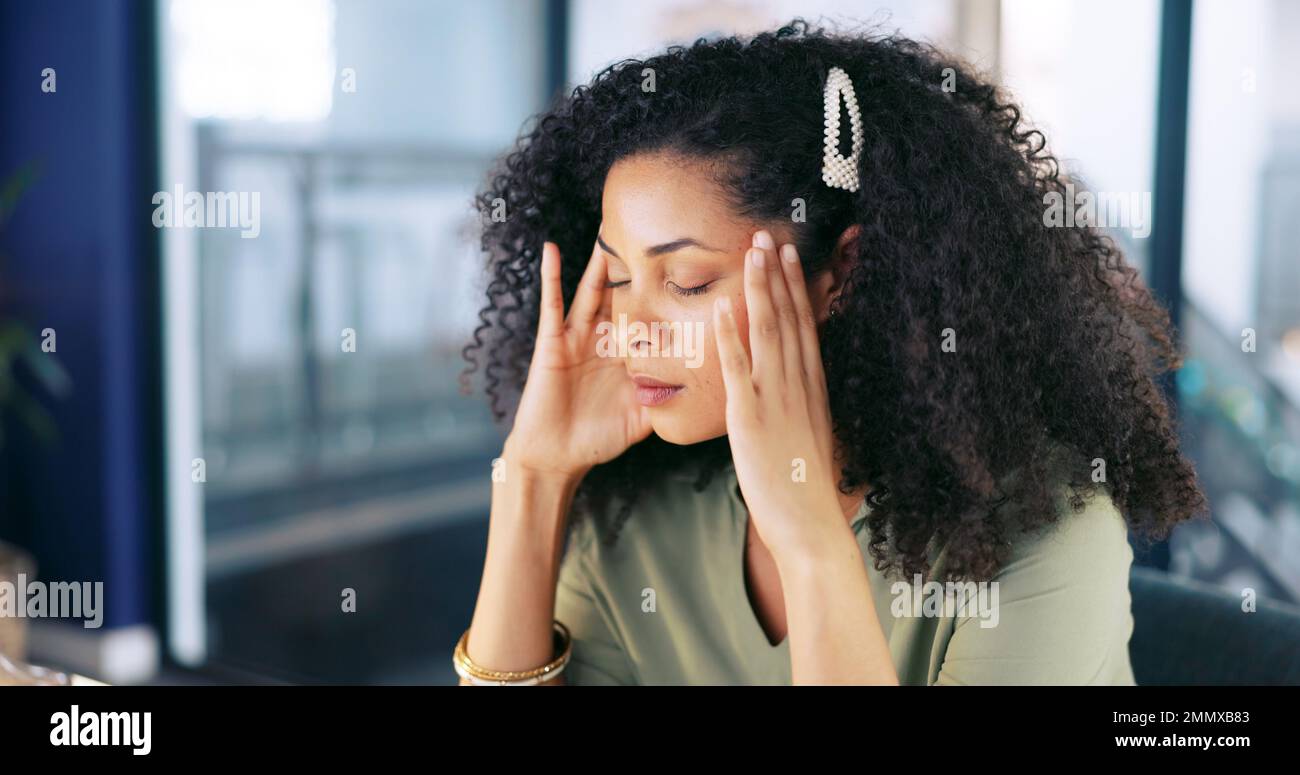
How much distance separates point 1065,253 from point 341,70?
2.37 m

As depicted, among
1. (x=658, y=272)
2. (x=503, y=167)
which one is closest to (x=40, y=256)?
(x=503, y=167)

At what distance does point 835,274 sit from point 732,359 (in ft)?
0.69

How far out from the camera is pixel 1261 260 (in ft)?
7.69

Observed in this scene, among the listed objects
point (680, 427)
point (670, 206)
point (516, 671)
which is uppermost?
point (670, 206)

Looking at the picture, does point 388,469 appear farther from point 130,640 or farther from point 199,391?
point 130,640

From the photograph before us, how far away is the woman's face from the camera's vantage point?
3.69 feet

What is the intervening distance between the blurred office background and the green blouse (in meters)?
1.66

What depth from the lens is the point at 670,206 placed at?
3.73 ft

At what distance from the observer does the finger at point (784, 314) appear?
1.06m

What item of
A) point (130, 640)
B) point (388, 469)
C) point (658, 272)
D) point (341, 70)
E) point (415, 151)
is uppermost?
point (341, 70)

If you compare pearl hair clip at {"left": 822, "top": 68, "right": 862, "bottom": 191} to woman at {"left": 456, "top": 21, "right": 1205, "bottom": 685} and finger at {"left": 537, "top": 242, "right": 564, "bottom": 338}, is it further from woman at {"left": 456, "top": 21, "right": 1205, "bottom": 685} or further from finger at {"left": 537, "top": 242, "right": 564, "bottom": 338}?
finger at {"left": 537, "top": 242, "right": 564, "bottom": 338}

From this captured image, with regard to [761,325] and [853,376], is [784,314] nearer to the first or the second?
[761,325]

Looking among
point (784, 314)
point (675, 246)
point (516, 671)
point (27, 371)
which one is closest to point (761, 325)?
point (784, 314)
